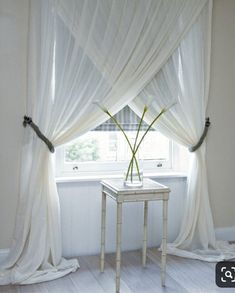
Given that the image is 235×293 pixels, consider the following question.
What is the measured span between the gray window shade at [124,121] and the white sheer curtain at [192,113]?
0.15 meters

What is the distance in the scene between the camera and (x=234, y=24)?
374 cm

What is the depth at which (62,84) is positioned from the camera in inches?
125

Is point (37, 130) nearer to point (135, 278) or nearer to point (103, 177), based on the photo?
point (103, 177)

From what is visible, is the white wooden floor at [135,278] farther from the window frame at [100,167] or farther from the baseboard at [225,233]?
the window frame at [100,167]

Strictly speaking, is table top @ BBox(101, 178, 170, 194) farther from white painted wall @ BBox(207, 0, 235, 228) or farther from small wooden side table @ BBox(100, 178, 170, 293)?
white painted wall @ BBox(207, 0, 235, 228)

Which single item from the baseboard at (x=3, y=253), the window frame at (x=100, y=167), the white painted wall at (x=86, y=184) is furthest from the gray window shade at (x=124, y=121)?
the baseboard at (x=3, y=253)

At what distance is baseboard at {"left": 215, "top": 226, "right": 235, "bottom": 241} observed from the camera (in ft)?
12.6

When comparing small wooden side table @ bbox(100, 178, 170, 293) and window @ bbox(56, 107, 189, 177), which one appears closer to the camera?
small wooden side table @ bbox(100, 178, 170, 293)

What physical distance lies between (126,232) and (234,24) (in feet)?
6.77

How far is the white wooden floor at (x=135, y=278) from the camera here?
285 cm

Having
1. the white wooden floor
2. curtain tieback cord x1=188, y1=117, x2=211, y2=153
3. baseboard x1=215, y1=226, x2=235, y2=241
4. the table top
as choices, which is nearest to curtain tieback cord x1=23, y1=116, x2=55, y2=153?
the table top

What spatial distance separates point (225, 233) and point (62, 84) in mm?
2017

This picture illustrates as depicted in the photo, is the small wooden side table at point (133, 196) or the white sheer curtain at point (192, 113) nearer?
the small wooden side table at point (133, 196)
